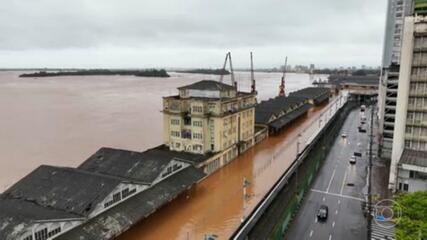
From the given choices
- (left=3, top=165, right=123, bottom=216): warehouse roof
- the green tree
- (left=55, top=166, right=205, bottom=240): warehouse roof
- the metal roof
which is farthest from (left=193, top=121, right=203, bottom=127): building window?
the green tree

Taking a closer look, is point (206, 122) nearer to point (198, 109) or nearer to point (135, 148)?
point (198, 109)

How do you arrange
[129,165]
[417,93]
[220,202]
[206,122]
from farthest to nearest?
[206,122]
[417,93]
[129,165]
[220,202]

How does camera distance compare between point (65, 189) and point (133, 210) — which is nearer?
point (133, 210)

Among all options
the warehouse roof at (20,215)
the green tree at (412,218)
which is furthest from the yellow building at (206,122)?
the green tree at (412,218)

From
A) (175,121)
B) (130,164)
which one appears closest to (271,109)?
(175,121)

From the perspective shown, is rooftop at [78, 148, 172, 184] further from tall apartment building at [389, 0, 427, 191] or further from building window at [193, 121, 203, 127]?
tall apartment building at [389, 0, 427, 191]

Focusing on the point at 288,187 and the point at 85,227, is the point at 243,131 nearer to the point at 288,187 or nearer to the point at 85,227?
the point at 288,187

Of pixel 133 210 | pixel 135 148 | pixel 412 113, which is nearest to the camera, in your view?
pixel 133 210

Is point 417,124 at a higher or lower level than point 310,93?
higher
